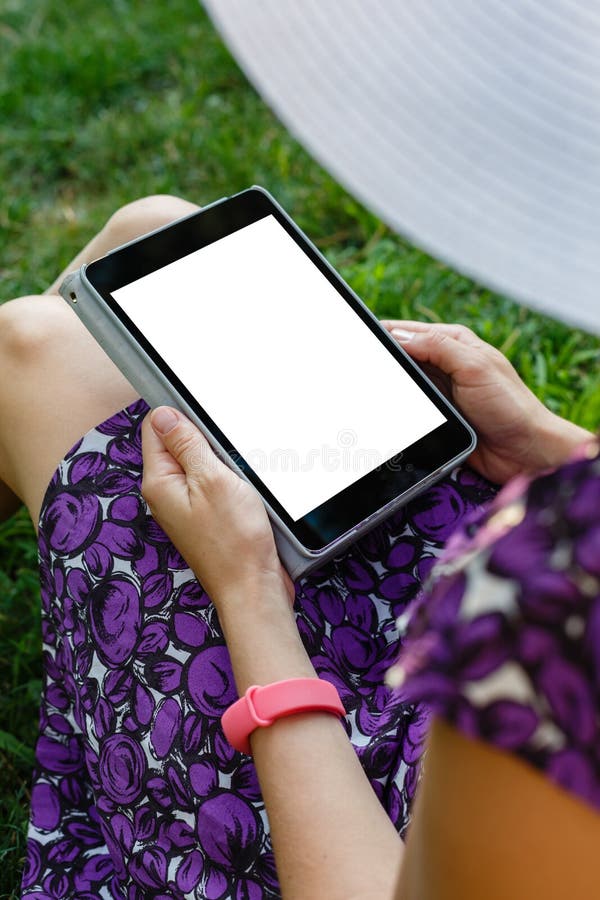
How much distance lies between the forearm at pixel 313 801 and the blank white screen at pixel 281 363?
0.15m

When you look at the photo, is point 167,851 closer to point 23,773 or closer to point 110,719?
point 110,719

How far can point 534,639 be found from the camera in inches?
15.2

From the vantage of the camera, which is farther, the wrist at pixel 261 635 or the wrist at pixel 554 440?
the wrist at pixel 554 440

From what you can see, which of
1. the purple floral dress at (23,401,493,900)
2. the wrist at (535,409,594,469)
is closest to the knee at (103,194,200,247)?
the purple floral dress at (23,401,493,900)

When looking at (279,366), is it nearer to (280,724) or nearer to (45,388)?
(45,388)

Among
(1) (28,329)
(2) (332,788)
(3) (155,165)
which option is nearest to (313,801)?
(2) (332,788)

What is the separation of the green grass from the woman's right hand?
60 centimetres

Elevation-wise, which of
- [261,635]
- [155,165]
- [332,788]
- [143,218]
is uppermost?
[155,165]

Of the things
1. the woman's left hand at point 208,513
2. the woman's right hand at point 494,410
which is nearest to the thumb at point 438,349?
the woman's right hand at point 494,410

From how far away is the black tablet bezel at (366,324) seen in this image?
86cm

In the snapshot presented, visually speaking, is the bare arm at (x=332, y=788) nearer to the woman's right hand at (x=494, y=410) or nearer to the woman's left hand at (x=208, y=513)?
the woman's left hand at (x=208, y=513)

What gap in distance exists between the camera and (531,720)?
0.39 meters

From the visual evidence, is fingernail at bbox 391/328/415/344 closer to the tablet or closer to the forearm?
the tablet

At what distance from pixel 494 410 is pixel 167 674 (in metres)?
0.42
